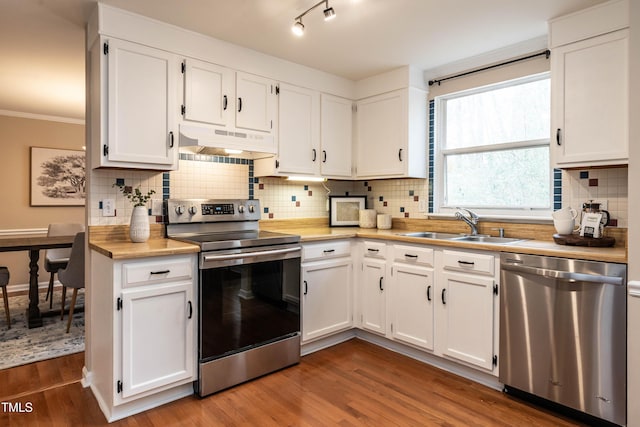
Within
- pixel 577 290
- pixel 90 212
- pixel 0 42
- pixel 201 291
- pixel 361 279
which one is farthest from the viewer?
pixel 361 279

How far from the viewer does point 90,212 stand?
248cm

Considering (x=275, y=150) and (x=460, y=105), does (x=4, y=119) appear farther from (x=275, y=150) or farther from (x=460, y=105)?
(x=460, y=105)

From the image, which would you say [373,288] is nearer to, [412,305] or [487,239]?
[412,305]

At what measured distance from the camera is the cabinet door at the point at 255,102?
2885mm

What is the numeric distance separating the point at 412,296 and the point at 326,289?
65 cm

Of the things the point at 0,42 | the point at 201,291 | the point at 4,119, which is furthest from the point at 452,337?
the point at 4,119

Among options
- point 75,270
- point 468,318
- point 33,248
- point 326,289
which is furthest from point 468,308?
point 33,248

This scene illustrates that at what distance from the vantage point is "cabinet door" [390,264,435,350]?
274 cm

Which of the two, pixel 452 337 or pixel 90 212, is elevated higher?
pixel 90 212

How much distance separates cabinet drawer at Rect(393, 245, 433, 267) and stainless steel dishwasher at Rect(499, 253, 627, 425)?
50 centimetres

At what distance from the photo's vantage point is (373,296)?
3.12 meters

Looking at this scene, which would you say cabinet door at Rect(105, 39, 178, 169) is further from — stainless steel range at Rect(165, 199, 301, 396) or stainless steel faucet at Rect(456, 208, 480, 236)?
stainless steel faucet at Rect(456, 208, 480, 236)

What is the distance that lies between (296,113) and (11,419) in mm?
2675

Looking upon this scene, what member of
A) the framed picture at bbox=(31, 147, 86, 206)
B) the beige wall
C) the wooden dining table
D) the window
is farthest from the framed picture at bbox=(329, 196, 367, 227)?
the beige wall
